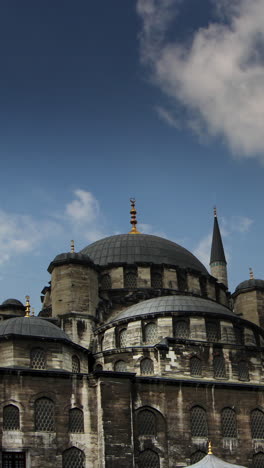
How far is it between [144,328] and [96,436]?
7266mm

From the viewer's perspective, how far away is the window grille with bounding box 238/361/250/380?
35.2 meters

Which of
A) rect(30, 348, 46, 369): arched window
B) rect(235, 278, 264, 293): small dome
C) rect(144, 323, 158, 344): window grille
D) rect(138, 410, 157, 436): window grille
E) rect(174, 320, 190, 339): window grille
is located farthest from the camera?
rect(235, 278, 264, 293): small dome

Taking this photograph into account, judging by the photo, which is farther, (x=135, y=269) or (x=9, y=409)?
(x=135, y=269)

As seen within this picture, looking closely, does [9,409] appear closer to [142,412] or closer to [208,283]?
[142,412]

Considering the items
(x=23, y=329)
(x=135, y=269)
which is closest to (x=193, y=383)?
(x=23, y=329)

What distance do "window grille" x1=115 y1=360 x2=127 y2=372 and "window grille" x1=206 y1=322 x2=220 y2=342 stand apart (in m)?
4.07

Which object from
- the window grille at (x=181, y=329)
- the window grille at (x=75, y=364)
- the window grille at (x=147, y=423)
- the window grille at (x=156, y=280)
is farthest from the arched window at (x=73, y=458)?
the window grille at (x=156, y=280)

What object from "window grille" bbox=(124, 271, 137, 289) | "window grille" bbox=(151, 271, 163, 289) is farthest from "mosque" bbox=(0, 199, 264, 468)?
"window grille" bbox=(151, 271, 163, 289)

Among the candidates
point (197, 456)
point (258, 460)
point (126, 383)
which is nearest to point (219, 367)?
→ point (258, 460)

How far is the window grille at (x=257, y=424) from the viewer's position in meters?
33.0

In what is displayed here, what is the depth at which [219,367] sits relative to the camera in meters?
34.9

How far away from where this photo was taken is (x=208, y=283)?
155 ft

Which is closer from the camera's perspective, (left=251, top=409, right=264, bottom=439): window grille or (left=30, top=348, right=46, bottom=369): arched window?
(left=30, top=348, right=46, bottom=369): arched window

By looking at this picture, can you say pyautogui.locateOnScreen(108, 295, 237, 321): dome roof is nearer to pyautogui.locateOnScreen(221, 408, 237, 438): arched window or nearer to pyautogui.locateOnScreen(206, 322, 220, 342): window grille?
pyautogui.locateOnScreen(206, 322, 220, 342): window grille
